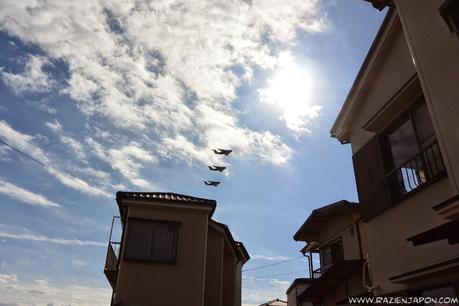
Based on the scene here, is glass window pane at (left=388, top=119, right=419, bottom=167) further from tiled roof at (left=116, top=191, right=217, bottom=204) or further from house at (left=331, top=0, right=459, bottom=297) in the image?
tiled roof at (left=116, top=191, right=217, bottom=204)

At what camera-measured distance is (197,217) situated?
1584 centimetres

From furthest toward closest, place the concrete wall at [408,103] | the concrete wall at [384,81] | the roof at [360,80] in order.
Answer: the roof at [360,80]
the concrete wall at [384,81]
the concrete wall at [408,103]

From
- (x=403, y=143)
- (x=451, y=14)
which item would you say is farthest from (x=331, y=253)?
(x=451, y=14)

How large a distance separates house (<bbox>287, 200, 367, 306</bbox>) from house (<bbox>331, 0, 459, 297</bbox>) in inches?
123

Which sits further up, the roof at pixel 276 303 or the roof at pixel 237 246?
the roof at pixel 237 246

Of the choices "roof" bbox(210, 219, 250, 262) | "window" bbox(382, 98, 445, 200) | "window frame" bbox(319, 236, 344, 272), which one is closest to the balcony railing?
"window" bbox(382, 98, 445, 200)

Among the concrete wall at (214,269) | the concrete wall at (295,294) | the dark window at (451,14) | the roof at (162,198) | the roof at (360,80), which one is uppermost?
the roof at (360,80)

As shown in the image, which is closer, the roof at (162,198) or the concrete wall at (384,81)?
the concrete wall at (384,81)

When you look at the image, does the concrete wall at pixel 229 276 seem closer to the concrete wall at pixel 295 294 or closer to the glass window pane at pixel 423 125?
the concrete wall at pixel 295 294

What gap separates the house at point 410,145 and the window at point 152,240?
27.6 ft

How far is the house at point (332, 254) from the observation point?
11.7 metres

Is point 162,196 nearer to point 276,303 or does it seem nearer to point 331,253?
point 331,253

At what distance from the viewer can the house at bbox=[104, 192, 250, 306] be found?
14117mm

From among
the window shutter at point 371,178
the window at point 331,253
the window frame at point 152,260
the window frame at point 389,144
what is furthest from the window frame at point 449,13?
the window frame at point 152,260
